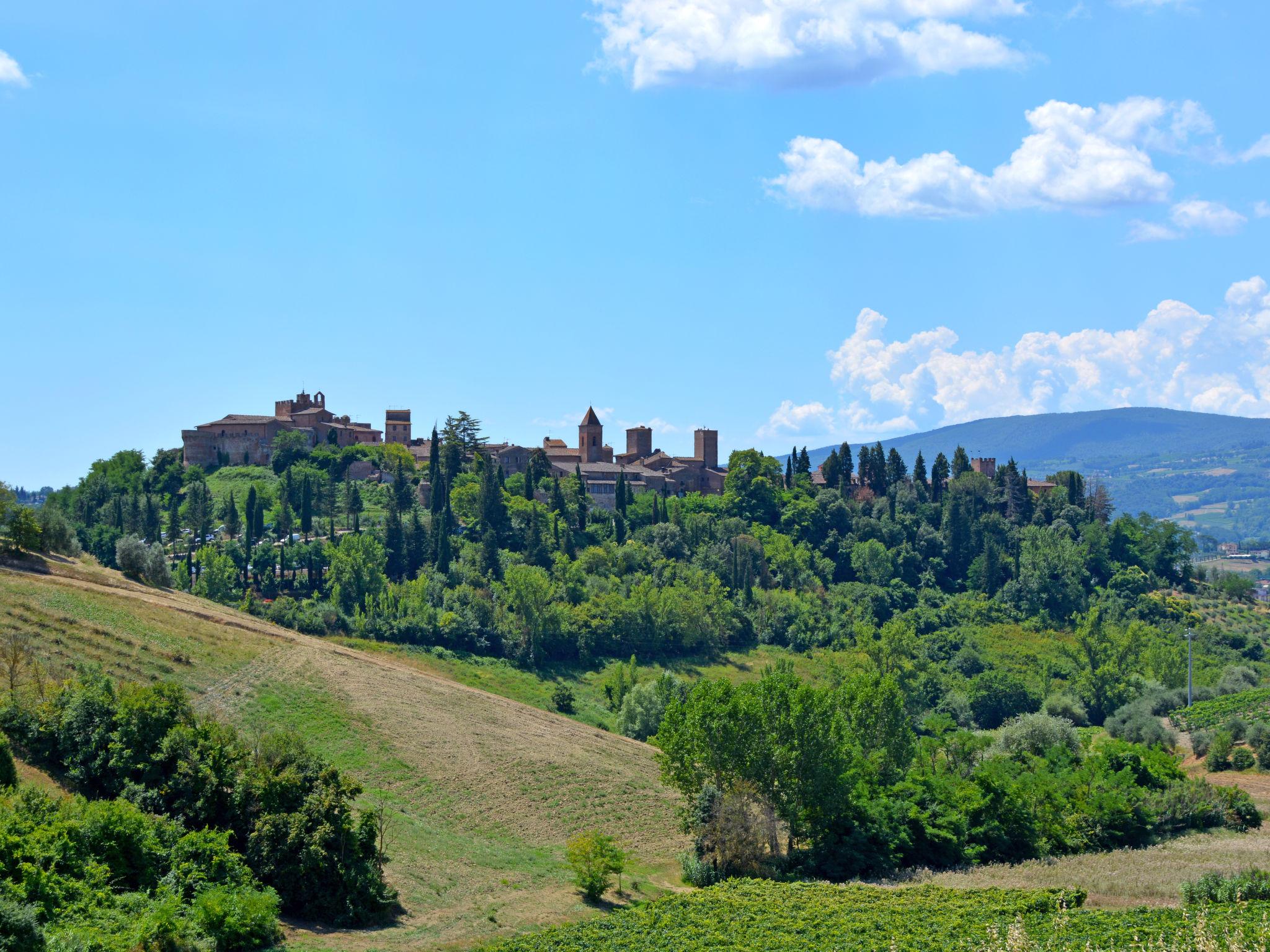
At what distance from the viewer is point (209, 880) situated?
35344mm

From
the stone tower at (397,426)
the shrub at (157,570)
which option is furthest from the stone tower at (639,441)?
the shrub at (157,570)

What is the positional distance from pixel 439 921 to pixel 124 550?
47.0 m

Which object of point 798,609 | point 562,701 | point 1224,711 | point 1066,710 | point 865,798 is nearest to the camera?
point 865,798

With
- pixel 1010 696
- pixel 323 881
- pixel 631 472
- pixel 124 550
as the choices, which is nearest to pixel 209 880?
pixel 323 881

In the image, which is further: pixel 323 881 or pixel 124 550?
pixel 124 550

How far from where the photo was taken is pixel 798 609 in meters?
108

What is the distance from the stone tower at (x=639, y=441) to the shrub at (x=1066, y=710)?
72954 mm

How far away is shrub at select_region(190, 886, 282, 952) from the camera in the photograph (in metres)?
32.0

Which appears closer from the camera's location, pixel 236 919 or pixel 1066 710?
pixel 236 919

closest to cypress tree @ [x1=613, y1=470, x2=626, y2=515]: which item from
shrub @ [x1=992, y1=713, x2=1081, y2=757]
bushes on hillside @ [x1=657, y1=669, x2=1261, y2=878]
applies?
shrub @ [x1=992, y1=713, x2=1081, y2=757]

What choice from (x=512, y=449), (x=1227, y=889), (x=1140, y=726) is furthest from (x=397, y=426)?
(x=1227, y=889)

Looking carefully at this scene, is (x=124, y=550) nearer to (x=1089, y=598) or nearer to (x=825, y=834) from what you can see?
(x=825, y=834)

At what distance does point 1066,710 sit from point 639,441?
2955 inches

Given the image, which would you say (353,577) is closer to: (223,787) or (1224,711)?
(223,787)
